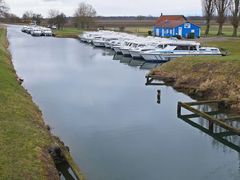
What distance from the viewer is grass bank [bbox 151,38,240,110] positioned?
30.5m

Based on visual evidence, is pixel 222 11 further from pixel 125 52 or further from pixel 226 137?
pixel 226 137

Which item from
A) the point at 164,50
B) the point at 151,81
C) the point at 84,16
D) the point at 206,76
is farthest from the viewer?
the point at 84,16

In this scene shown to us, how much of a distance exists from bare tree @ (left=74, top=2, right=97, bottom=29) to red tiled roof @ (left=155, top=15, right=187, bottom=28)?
41.9 metres

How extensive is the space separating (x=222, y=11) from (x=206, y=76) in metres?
47.6

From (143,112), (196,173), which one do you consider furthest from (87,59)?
(196,173)

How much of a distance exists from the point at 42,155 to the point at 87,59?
42220 mm

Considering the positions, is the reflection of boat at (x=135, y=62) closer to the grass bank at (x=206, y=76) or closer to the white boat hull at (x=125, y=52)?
the white boat hull at (x=125, y=52)

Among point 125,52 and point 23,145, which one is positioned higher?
point 23,145

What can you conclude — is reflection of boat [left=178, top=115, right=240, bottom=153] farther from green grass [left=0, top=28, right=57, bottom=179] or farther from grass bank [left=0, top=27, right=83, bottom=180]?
green grass [left=0, top=28, right=57, bottom=179]

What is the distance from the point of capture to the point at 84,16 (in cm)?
12762

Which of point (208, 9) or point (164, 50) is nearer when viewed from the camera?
point (164, 50)

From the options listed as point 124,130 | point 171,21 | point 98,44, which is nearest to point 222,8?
point 171,21

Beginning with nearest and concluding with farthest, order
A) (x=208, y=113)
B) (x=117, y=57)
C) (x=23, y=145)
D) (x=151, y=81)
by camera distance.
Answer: (x=23, y=145) → (x=208, y=113) → (x=151, y=81) → (x=117, y=57)

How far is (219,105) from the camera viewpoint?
90.7ft
